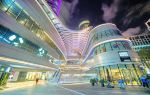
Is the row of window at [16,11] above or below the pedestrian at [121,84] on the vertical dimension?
above

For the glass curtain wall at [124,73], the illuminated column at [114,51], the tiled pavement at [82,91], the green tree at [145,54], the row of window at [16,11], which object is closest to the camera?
the tiled pavement at [82,91]

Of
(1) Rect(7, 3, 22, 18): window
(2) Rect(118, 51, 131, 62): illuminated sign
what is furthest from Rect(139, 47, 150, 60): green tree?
(1) Rect(7, 3, 22, 18): window

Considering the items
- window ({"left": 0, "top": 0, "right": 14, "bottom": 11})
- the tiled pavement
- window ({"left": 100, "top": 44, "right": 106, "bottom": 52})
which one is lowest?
the tiled pavement

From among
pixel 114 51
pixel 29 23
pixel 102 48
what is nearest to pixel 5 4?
pixel 29 23

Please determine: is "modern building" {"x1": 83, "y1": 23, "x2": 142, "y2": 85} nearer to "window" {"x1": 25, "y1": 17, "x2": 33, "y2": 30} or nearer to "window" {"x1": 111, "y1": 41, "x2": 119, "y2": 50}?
"window" {"x1": 111, "y1": 41, "x2": 119, "y2": 50}

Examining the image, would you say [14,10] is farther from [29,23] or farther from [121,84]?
[121,84]

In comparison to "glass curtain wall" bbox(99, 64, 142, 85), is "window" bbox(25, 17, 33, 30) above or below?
above

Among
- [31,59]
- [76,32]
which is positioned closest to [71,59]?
[76,32]

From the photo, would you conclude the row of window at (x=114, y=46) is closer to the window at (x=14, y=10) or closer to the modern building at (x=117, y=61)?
the modern building at (x=117, y=61)

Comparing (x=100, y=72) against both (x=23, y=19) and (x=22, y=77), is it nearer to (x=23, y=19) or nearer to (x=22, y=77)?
(x=23, y=19)

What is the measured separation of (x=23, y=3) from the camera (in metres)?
16.2

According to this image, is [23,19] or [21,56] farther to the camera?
[23,19]

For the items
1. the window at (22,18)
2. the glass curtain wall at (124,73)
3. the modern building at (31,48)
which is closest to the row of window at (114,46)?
the modern building at (31,48)

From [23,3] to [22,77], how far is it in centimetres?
2282
